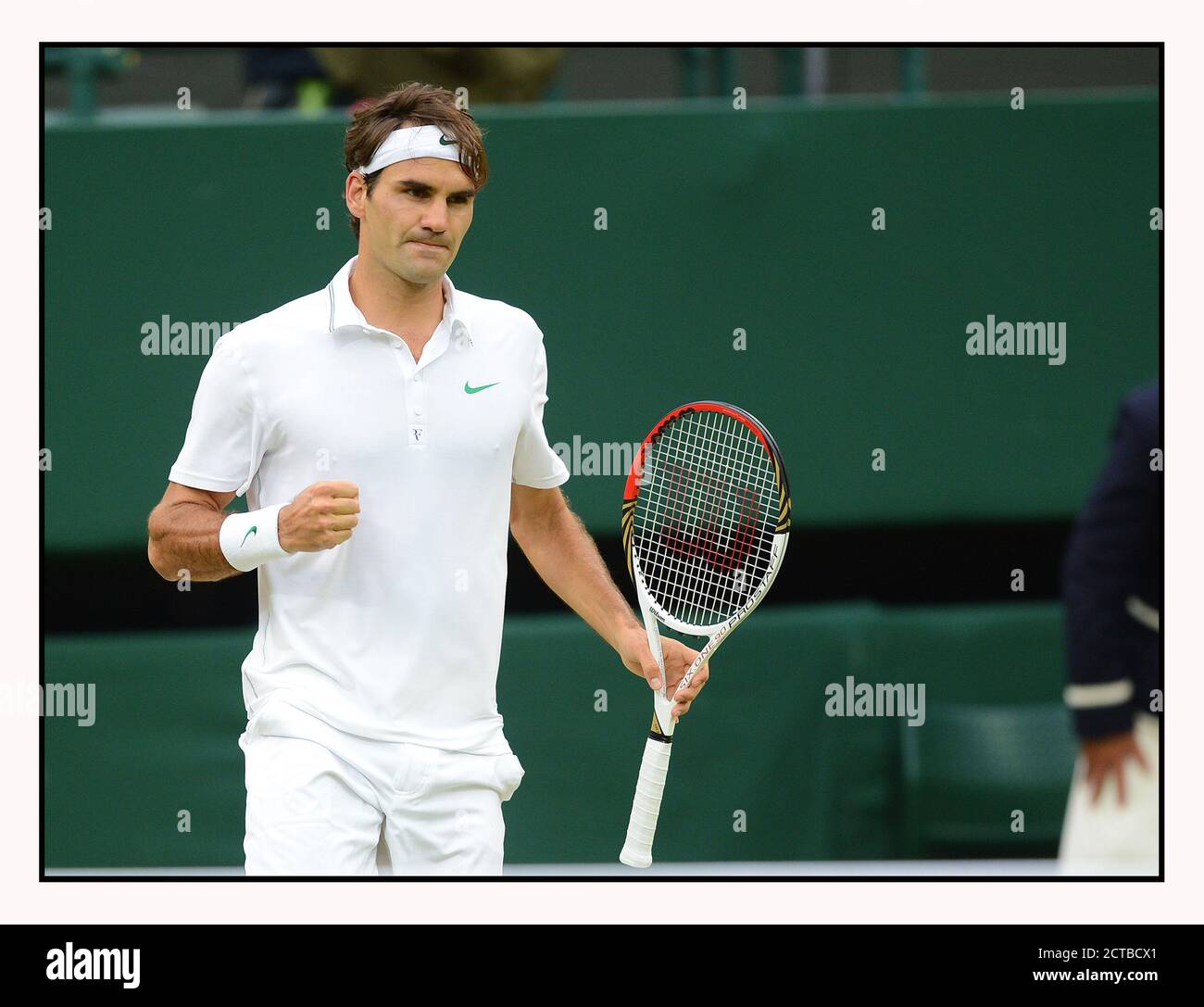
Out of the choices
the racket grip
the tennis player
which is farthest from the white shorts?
the racket grip

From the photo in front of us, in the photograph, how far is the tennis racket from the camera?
11.0 feet

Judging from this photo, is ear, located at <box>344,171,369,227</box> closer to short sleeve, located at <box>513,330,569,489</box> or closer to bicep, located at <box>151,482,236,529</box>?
short sleeve, located at <box>513,330,569,489</box>

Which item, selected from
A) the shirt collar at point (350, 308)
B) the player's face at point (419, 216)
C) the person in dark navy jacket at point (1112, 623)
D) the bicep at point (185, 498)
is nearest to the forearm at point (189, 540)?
the bicep at point (185, 498)

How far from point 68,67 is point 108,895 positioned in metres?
2.66

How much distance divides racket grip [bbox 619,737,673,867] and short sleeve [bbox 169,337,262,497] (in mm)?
897

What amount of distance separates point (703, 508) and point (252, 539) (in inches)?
40.7

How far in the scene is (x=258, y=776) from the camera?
317 centimetres

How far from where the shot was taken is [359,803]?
3189 millimetres

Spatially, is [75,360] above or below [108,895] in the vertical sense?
above

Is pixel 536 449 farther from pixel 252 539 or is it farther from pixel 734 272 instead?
pixel 734 272

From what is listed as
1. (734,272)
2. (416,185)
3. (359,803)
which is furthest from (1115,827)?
(734,272)

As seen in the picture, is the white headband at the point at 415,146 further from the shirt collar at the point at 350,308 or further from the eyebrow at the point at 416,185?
the shirt collar at the point at 350,308

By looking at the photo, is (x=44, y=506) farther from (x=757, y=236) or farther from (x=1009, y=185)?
(x=1009, y=185)
